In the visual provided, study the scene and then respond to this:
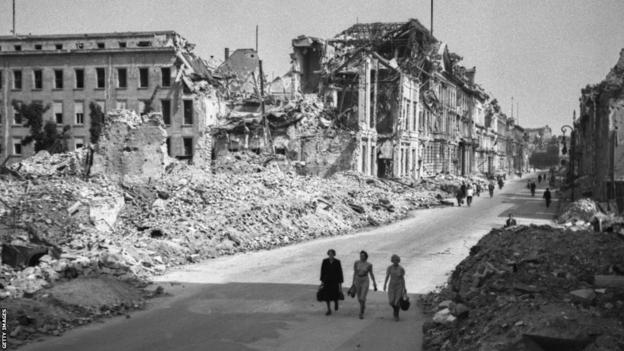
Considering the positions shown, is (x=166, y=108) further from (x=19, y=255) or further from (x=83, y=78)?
(x=19, y=255)

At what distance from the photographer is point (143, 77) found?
45875mm

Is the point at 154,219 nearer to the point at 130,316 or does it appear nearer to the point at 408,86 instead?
the point at 130,316

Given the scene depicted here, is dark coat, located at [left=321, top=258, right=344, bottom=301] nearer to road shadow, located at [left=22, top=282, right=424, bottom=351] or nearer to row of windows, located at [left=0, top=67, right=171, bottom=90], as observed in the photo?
road shadow, located at [left=22, top=282, right=424, bottom=351]

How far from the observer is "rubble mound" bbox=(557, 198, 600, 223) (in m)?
26.3

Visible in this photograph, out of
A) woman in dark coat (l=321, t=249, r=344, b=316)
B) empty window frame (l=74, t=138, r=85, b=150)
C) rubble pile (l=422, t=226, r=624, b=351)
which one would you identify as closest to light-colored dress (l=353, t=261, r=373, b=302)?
woman in dark coat (l=321, t=249, r=344, b=316)

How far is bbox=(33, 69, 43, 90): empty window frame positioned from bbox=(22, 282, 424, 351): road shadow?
1581 inches

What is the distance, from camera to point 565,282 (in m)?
9.99

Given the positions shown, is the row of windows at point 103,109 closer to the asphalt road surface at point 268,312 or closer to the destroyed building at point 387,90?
the destroyed building at point 387,90

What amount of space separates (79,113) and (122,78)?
481 cm

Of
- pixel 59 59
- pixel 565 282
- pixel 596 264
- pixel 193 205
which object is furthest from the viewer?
pixel 59 59

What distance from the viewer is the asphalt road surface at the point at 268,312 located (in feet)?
32.6

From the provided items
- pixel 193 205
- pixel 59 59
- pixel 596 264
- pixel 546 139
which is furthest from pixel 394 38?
pixel 546 139

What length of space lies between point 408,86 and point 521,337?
43.9 metres

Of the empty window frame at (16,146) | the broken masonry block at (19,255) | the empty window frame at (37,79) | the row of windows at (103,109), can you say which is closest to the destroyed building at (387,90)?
the row of windows at (103,109)
